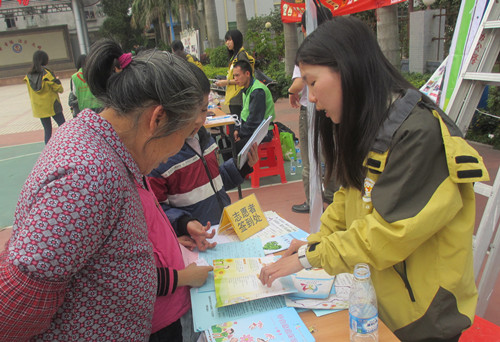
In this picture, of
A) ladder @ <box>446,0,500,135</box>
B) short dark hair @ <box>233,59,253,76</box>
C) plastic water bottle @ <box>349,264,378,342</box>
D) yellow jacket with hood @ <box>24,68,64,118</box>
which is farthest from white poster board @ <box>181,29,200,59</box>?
plastic water bottle @ <box>349,264,378,342</box>

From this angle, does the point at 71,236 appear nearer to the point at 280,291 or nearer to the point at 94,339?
the point at 94,339

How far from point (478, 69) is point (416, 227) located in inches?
46.1

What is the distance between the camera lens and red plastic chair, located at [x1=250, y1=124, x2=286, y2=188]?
4.95 metres

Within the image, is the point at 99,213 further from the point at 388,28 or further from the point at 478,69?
the point at 388,28

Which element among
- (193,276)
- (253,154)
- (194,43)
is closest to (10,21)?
(194,43)

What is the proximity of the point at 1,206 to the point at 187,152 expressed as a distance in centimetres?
405

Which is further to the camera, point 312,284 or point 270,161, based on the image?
point 270,161

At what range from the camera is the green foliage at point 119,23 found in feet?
97.9

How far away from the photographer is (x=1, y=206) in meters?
4.85

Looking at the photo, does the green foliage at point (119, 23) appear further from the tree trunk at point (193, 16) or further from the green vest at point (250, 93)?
the green vest at point (250, 93)

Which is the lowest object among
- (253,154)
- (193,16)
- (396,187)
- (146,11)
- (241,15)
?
(253,154)

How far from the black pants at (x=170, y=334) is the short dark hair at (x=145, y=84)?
0.72 m

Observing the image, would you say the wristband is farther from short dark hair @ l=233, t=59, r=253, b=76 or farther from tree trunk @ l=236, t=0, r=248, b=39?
tree trunk @ l=236, t=0, r=248, b=39

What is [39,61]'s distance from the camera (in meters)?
6.73
